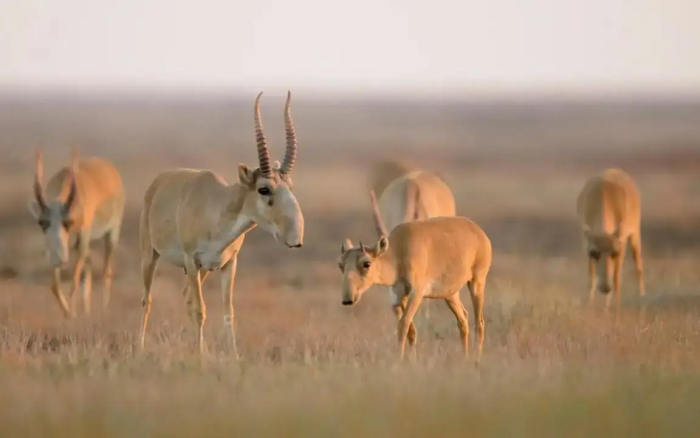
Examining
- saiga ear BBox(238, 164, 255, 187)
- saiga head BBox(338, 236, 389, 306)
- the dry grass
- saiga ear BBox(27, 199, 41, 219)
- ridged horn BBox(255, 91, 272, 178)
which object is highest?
ridged horn BBox(255, 91, 272, 178)

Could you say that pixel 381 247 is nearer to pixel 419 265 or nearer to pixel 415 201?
pixel 419 265

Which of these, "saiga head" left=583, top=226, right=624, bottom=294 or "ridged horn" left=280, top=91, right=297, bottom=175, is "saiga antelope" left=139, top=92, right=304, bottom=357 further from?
"saiga head" left=583, top=226, right=624, bottom=294

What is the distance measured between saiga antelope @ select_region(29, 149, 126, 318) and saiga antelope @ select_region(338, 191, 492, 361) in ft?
13.1

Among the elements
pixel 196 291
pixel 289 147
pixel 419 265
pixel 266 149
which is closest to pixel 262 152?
pixel 266 149

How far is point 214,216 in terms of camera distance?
31.5 ft

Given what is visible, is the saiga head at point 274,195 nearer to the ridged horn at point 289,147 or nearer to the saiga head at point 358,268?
the ridged horn at point 289,147

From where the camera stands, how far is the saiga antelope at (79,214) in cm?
1256

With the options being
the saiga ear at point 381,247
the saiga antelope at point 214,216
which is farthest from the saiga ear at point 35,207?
the saiga ear at point 381,247

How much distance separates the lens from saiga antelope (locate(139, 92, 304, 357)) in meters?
9.04

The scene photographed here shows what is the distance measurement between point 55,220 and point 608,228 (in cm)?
691

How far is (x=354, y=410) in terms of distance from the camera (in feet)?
23.7

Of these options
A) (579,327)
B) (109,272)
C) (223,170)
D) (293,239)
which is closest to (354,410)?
(293,239)

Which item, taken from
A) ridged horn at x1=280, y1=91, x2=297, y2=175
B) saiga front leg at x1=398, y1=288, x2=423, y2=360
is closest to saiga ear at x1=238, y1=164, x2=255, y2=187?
ridged horn at x1=280, y1=91, x2=297, y2=175

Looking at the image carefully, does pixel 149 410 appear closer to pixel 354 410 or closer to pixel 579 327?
pixel 354 410
